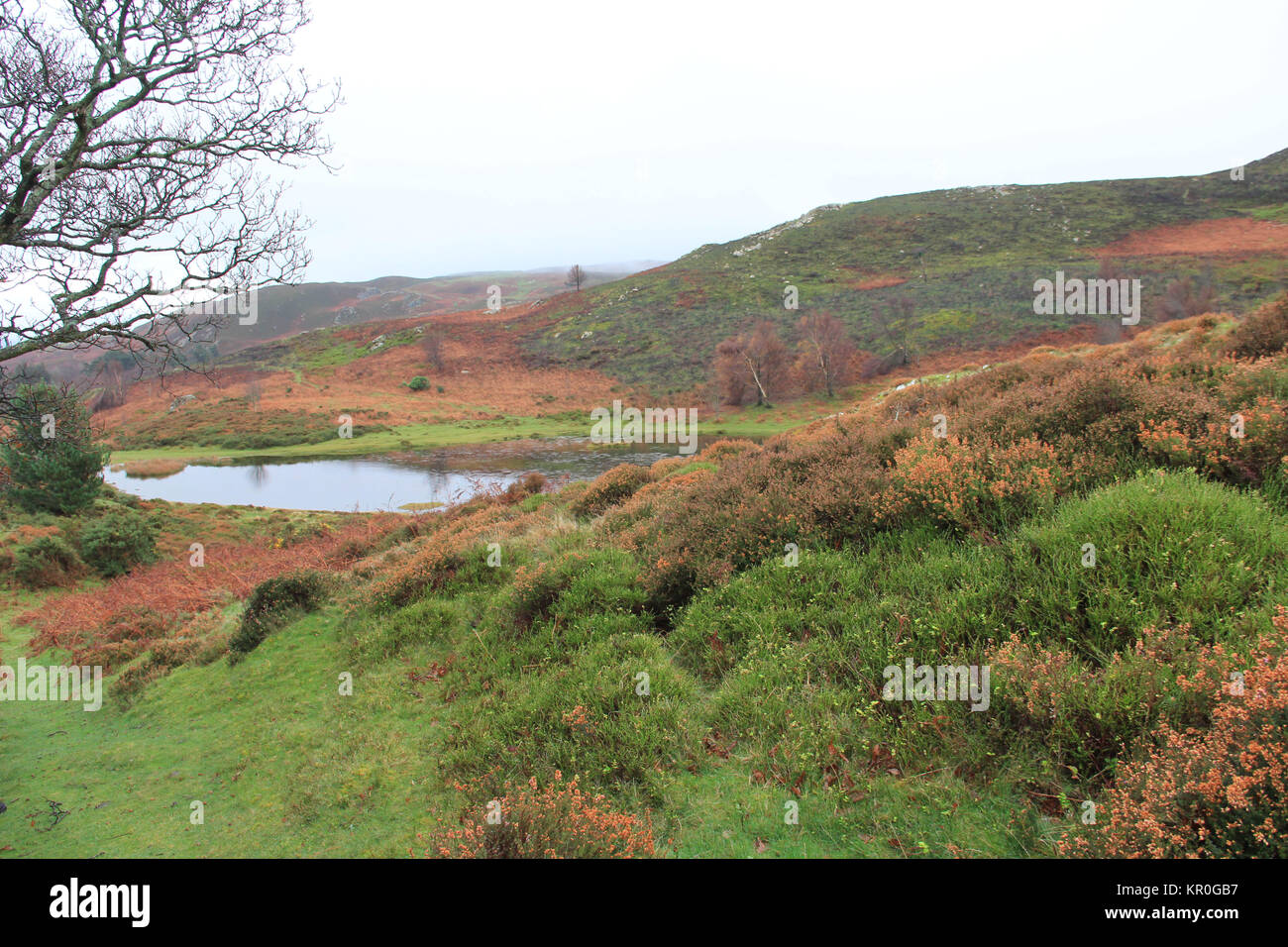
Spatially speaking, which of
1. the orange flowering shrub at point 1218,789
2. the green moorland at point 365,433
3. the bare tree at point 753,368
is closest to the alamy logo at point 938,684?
the orange flowering shrub at point 1218,789

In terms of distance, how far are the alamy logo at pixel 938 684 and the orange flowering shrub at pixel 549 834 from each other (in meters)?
1.92

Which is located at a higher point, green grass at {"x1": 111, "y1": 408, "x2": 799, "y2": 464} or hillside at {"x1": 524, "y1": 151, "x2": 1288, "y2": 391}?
hillside at {"x1": 524, "y1": 151, "x2": 1288, "y2": 391}

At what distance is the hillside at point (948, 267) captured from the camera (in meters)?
49.7

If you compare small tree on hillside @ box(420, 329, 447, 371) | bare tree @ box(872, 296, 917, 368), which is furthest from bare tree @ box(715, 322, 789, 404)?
small tree on hillside @ box(420, 329, 447, 371)

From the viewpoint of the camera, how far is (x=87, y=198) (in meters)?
6.41

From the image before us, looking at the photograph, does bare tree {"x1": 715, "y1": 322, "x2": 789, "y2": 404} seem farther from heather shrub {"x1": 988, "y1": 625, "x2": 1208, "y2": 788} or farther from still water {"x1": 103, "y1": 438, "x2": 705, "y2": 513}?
heather shrub {"x1": 988, "y1": 625, "x2": 1208, "y2": 788}

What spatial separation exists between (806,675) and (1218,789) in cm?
242

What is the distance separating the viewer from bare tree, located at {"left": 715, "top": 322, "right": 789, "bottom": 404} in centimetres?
4391

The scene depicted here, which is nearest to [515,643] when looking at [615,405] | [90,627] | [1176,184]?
[90,627]

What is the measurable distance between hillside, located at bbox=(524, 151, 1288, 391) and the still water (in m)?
18.0

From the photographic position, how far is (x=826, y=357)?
44562 millimetres

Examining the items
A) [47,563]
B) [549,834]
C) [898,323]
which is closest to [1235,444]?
[549,834]

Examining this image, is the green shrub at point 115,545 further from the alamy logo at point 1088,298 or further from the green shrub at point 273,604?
the alamy logo at point 1088,298
